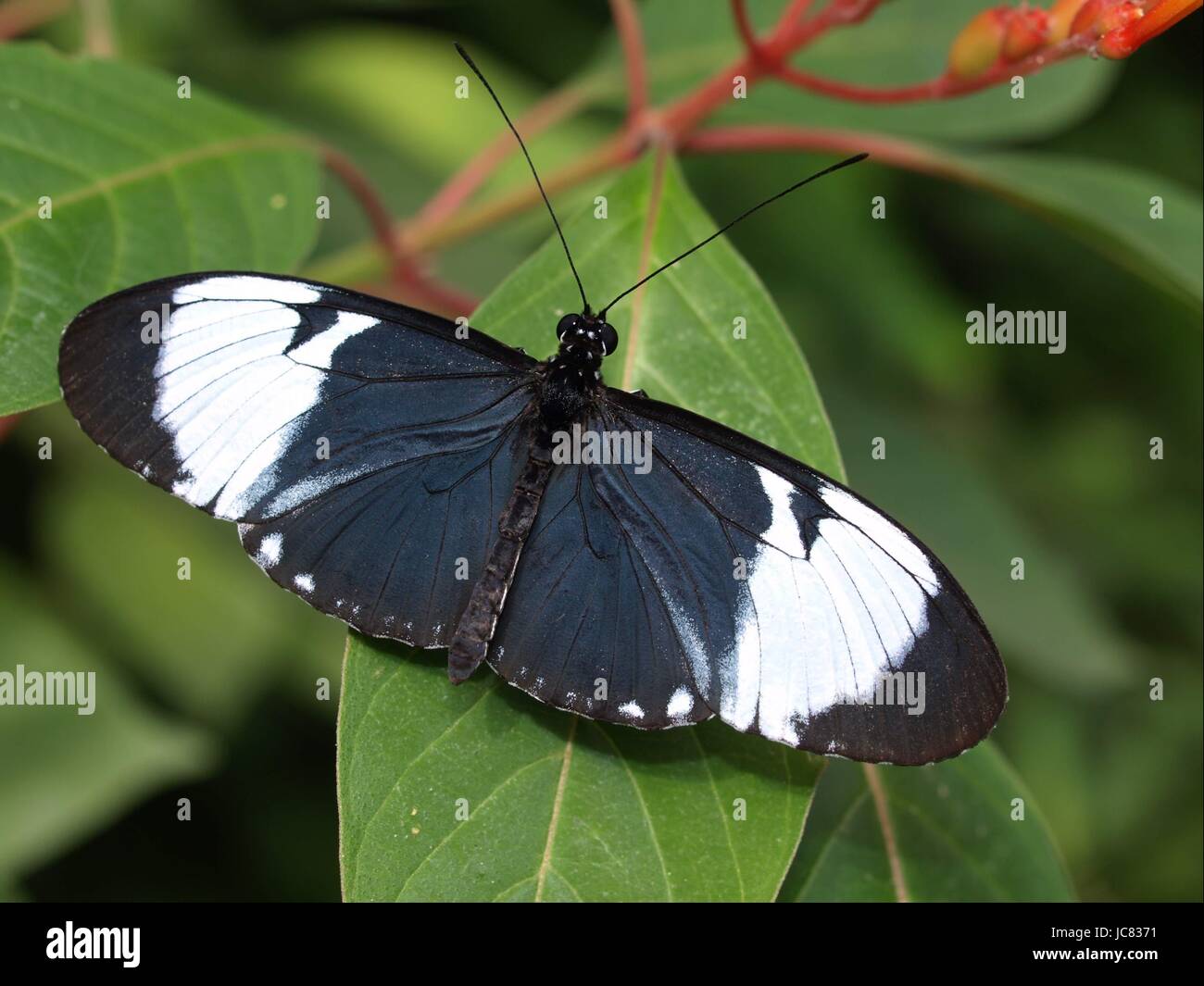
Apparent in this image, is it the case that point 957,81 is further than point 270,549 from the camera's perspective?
Yes

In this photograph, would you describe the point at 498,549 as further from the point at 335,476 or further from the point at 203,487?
the point at 203,487

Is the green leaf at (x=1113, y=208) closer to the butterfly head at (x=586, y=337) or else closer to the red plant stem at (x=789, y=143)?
the red plant stem at (x=789, y=143)

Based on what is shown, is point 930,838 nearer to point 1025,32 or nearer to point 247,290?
point 1025,32

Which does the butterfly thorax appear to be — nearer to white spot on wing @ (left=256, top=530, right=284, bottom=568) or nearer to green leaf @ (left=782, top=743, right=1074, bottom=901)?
white spot on wing @ (left=256, top=530, right=284, bottom=568)

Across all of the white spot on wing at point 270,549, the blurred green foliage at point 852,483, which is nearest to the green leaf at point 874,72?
the blurred green foliage at point 852,483

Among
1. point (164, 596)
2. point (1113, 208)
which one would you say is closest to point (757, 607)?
point (1113, 208)

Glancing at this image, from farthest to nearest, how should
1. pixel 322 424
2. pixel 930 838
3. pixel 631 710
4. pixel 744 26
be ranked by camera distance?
pixel 930 838 < pixel 744 26 < pixel 322 424 < pixel 631 710
